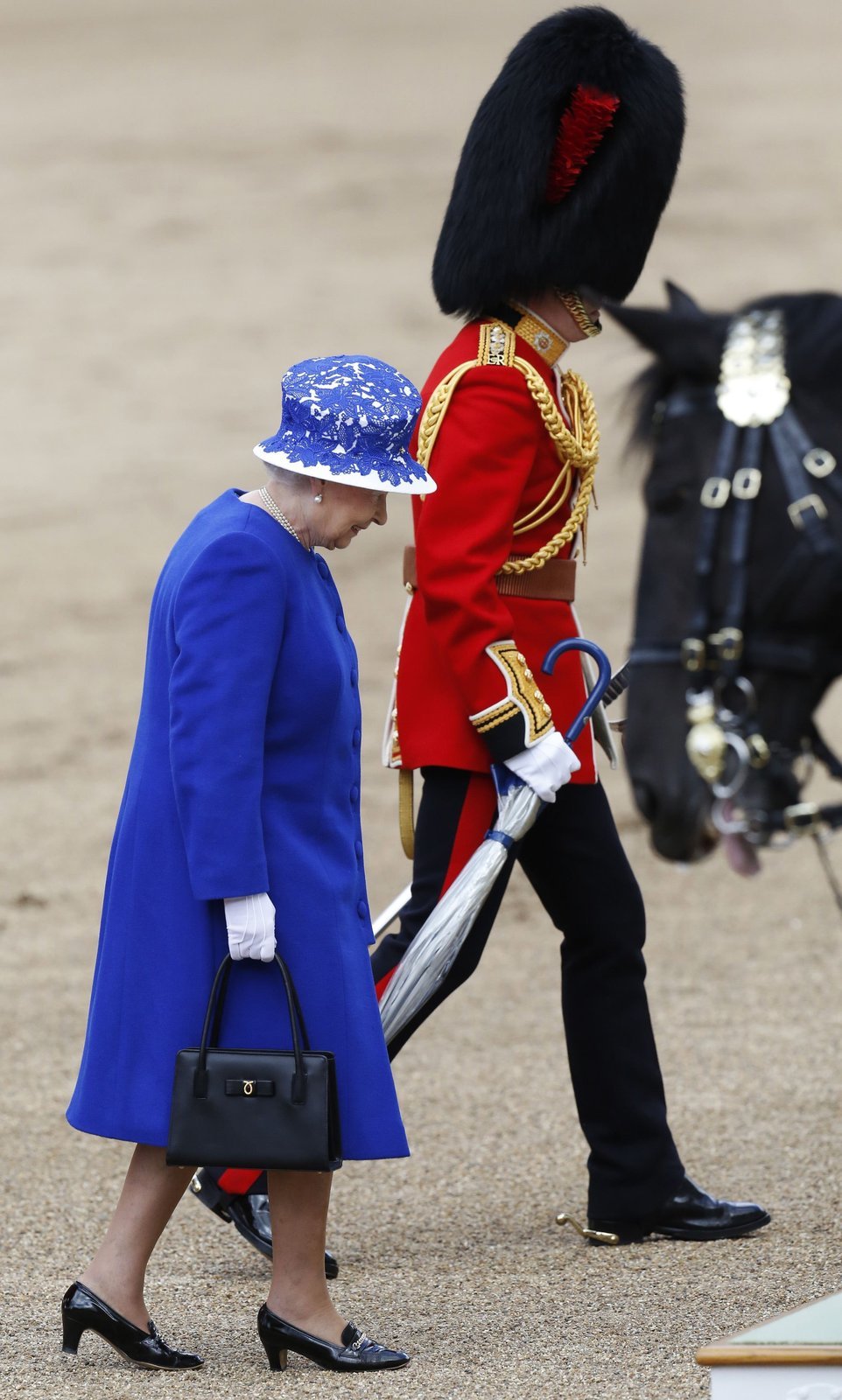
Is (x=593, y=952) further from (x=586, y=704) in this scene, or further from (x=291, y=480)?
(x=291, y=480)

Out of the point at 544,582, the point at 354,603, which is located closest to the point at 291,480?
the point at 544,582

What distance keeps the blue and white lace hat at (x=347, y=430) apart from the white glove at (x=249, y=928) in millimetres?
549

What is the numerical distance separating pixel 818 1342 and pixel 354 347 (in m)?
13.2

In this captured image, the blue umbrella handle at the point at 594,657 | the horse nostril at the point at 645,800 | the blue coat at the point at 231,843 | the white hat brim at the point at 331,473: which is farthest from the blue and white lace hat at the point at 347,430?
the horse nostril at the point at 645,800

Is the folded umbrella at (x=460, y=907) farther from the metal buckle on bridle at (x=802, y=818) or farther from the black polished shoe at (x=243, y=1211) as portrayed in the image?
the metal buckle on bridle at (x=802, y=818)

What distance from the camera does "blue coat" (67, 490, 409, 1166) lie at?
2600mm

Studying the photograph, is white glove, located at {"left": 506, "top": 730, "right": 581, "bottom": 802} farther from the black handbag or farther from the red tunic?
the black handbag

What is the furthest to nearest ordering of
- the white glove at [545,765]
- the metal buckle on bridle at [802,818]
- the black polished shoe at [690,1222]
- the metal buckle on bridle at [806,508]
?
the metal buckle on bridle at [802,818]
the metal buckle on bridle at [806,508]
the black polished shoe at [690,1222]
the white glove at [545,765]

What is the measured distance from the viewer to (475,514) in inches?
121

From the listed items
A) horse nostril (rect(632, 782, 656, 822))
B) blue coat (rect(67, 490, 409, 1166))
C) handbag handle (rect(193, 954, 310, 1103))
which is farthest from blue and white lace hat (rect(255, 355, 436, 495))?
horse nostril (rect(632, 782, 656, 822))

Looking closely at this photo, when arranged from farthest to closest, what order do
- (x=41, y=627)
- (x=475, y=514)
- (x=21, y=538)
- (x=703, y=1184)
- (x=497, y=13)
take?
(x=497, y=13) → (x=21, y=538) → (x=41, y=627) → (x=703, y=1184) → (x=475, y=514)

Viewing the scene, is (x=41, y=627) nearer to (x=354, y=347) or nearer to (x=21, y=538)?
(x=21, y=538)

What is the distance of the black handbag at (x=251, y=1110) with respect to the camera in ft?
8.43

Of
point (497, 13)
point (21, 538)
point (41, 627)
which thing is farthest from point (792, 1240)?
point (497, 13)
